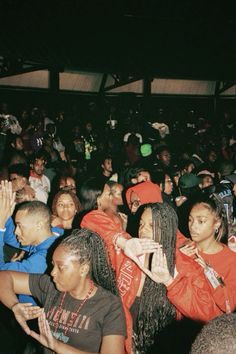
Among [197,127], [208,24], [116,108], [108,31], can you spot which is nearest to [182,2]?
[208,24]

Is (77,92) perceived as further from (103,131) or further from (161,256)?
(161,256)

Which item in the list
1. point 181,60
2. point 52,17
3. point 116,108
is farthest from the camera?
point 116,108

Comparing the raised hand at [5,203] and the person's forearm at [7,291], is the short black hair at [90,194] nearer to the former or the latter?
the raised hand at [5,203]

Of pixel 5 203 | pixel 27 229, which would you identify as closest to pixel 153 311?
pixel 27 229

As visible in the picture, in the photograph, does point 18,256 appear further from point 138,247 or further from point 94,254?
point 138,247

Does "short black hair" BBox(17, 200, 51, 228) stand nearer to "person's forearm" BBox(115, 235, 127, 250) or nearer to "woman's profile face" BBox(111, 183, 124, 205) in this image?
"person's forearm" BBox(115, 235, 127, 250)

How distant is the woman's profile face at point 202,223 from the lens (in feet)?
11.3

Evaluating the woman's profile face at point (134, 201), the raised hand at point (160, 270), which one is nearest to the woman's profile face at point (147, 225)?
the raised hand at point (160, 270)

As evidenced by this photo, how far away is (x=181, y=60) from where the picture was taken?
1229 cm

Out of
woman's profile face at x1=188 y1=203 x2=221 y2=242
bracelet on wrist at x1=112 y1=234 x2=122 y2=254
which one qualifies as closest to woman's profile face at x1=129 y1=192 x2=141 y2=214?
woman's profile face at x1=188 y1=203 x2=221 y2=242

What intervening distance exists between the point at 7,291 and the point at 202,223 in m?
1.63

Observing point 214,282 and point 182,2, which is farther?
point 182,2

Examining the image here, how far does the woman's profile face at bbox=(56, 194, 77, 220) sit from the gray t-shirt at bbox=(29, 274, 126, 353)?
81.3 inches

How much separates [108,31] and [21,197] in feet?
19.6
